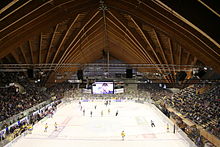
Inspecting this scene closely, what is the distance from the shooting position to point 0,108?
80.7 feet

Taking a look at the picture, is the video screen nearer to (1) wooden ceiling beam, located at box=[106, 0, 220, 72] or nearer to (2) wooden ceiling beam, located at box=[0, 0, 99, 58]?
(2) wooden ceiling beam, located at box=[0, 0, 99, 58]

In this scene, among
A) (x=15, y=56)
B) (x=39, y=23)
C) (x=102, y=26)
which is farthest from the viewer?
(x=102, y=26)

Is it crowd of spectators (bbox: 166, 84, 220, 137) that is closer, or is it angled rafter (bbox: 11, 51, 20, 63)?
crowd of spectators (bbox: 166, 84, 220, 137)

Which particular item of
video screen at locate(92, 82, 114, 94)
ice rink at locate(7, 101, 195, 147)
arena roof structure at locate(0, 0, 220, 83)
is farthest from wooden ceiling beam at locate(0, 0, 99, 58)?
video screen at locate(92, 82, 114, 94)

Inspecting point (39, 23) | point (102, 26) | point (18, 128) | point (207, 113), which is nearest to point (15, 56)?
point (18, 128)

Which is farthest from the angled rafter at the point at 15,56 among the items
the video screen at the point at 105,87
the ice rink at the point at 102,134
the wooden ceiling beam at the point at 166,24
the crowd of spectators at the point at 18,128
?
the wooden ceiling beam at the point at 166,24

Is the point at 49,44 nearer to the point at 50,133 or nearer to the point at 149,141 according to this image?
the point at 50,133

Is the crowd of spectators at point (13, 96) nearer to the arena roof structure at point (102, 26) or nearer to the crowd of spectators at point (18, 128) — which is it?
the crowd of spectators at point (18, 128)

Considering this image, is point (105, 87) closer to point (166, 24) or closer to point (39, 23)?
point (39, 23)

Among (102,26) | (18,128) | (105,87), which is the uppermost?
(102,26)

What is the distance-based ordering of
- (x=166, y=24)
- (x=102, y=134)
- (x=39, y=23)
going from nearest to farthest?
1. (x=166, y=24)
2. (x=39, y=23)
3. (x=102, y=134)

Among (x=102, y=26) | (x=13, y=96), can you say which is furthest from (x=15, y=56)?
(x=102, y=26)

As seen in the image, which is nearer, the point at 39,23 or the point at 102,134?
the point at 39,23

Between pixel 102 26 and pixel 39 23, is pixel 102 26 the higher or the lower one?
the higher one
